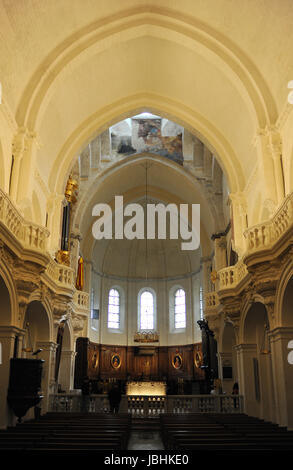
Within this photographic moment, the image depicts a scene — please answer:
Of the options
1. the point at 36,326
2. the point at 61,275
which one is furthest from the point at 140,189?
the point at 36,326

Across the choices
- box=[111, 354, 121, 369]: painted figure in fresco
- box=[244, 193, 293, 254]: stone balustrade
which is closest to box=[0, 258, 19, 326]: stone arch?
box=[244, 193, 293, 254]: stone balustrade

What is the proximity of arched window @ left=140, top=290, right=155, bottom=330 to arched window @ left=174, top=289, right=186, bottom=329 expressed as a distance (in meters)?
1.69

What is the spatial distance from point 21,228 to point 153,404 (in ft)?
30.0

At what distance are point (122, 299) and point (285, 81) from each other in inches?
849

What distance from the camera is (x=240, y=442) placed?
6.67m

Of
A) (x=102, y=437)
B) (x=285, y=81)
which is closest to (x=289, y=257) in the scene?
(x=285, y=81)

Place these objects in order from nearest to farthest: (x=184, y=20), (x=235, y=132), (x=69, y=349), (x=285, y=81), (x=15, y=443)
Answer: (x=15, y=443) → (x=285, y=81) → (x=184, y=20) → (x=235, y=132) → (x=69, y=349)

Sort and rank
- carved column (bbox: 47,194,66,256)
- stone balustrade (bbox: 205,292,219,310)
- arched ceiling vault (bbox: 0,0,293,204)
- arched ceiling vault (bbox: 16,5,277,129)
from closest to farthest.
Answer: arched ceiling vault (bbox: 0,0,293,204) → arched ceiling vault (bbox: 16,5,277,129) → carved column (bbox: 47,194,66,256) → stone balustrade (bbox: 205,292,219,310)

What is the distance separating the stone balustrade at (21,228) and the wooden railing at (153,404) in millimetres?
7025

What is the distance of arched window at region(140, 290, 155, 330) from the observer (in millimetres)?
30812

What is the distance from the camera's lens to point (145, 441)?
37.4 feet

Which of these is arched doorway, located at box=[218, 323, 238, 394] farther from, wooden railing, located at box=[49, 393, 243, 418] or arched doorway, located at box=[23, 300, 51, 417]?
arched doorway, located at box=[23, 300, 51, 417]
